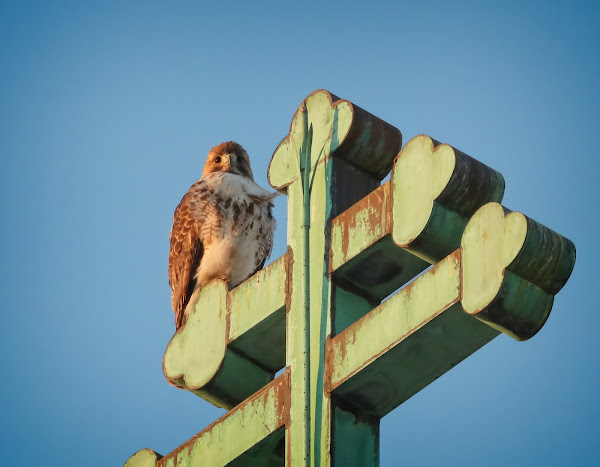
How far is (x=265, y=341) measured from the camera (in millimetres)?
3666

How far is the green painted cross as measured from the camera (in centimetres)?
297

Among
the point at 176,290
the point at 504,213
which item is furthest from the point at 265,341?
the point at 176,290

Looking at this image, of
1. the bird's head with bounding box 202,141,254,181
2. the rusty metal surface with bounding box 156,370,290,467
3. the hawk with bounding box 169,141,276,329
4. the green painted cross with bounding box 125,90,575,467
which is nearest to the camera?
the green painted cross with bounding box 125,90,575,467

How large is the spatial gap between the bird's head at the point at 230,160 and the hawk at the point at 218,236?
0.89 meters

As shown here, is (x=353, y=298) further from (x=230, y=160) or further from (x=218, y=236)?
(x=230, y=160)

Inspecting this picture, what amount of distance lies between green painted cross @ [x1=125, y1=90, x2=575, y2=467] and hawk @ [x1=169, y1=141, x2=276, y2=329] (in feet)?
8.09

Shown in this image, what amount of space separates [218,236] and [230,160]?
1.34 m

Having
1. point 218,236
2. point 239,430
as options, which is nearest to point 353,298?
point 239,430

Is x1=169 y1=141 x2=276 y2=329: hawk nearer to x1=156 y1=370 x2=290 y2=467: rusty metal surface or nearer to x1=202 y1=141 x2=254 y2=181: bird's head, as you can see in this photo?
x1=202 y1=141 x2=254 y2=181: bird's head

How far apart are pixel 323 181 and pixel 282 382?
635 mm

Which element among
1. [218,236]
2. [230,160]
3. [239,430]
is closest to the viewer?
[239,430]

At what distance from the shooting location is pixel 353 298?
349cm

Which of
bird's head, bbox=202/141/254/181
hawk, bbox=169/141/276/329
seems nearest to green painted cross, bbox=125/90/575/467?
hawk, bbox=169/141/276/329

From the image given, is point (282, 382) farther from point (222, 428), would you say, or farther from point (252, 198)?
point (252, 198)
